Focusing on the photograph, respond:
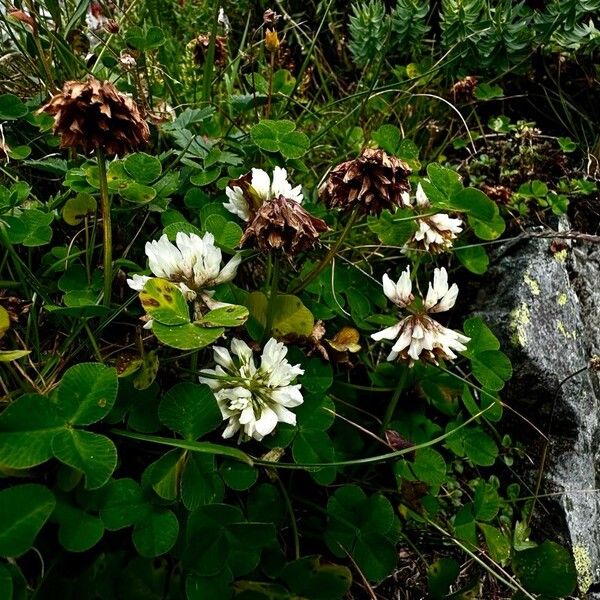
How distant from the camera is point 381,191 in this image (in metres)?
1.10

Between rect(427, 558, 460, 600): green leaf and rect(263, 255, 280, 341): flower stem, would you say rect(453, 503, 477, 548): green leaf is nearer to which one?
rect(427, 558, 460, 600): green leaf

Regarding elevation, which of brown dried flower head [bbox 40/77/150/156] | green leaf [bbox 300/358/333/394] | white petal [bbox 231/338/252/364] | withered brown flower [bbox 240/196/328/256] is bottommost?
green leaf [bbox 300/358/333/394]

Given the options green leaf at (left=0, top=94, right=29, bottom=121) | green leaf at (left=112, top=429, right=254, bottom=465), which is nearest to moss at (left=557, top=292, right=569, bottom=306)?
green leaf at (left=112, top=429, right=254, bottom=465)

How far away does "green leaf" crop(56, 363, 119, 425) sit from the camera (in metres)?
0.92

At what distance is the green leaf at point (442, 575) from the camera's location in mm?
1152

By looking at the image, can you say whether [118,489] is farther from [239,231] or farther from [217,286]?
[239,231]

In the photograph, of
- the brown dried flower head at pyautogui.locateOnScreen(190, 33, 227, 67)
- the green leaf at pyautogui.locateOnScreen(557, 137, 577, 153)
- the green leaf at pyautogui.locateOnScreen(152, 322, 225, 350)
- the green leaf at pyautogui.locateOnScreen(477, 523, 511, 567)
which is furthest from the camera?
the green leaf at pyautogui.locateOnScreen(557, 137, 577, 153)

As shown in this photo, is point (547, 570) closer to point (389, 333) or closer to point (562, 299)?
point (389, 333)

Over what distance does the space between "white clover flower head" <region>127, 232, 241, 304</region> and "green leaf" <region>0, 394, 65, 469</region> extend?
26cm

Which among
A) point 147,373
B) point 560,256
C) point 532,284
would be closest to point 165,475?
point 147,373

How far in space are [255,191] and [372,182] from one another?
0.76ft

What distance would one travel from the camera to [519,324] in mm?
1578

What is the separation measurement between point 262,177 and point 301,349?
36 centimetres

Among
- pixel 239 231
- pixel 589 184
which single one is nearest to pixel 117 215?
pixel 239 231
